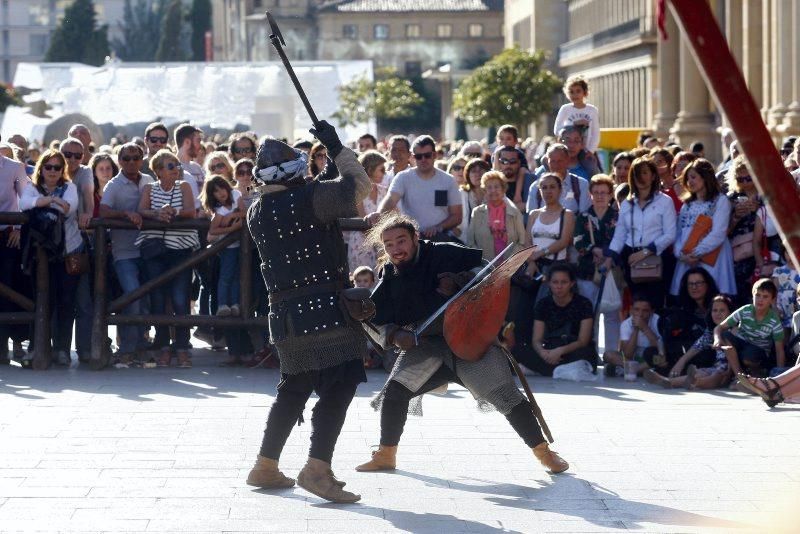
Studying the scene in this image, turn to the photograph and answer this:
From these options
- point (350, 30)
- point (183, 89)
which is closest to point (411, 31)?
point (350, 30)

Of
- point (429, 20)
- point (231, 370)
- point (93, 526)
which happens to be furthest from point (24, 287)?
point (429, 20)

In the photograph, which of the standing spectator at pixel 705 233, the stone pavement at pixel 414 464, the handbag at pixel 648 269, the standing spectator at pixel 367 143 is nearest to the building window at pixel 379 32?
the standing spectator at pixel 367 143

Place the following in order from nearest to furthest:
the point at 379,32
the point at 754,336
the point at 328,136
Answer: the point at 328,136, the point at 754,336, the point at 379,32

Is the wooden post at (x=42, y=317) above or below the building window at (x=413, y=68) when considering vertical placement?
below

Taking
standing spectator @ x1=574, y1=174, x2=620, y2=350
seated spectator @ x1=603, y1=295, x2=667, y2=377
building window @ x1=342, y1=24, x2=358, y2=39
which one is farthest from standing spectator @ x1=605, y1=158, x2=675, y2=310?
building window @ x1=342, y1=24, x2=358, y2=39

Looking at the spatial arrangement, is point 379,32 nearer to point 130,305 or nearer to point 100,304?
point 130,305

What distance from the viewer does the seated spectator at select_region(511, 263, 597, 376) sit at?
1248 centimetres

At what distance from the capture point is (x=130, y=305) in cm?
1305

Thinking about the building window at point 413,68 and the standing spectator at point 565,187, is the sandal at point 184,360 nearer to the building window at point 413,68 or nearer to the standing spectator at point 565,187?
the standing spectator at point 565,187

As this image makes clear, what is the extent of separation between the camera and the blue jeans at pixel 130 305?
13.0 meters

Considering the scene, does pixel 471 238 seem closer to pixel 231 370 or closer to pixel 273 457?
pixel 231 370

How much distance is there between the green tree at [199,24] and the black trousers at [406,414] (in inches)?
6534

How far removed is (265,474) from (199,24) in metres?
174

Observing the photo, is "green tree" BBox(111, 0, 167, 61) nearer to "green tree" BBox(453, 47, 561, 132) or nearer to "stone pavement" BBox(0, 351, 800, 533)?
"green tree" BBox(453, 47, 561, 132)
